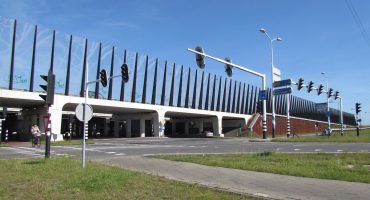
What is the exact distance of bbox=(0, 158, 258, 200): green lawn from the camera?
859cm

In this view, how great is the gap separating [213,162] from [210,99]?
223 ft

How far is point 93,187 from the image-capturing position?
31.1 ft

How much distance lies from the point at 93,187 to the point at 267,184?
13.1 feet

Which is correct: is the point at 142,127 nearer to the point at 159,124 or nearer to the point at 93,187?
the point at 159,124

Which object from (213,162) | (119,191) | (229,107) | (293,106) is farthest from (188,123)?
(119,191)

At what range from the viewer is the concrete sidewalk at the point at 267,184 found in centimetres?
874

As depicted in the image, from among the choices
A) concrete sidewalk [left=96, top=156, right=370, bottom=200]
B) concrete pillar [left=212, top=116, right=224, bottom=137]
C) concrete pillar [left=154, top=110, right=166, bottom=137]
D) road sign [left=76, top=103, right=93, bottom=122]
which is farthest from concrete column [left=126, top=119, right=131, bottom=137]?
concrete sidewalk [left=96, top=156, right=370, bottom=200]

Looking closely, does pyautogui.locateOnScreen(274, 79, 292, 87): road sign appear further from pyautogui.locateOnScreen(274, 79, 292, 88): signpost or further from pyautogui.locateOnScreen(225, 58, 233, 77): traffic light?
pyautogui.locateOnScreen(225, 58, 233, 77): traffic light

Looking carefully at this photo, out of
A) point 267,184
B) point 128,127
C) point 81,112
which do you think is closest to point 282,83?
point 81,112

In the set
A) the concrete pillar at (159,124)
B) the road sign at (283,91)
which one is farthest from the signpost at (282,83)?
the concrete pillar at (159,124)

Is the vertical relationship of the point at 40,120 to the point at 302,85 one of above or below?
below

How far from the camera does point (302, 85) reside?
50938 millimetres

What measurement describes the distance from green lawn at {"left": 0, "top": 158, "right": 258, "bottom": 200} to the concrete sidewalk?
0.76m

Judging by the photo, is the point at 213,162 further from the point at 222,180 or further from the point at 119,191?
the point at 119,191
